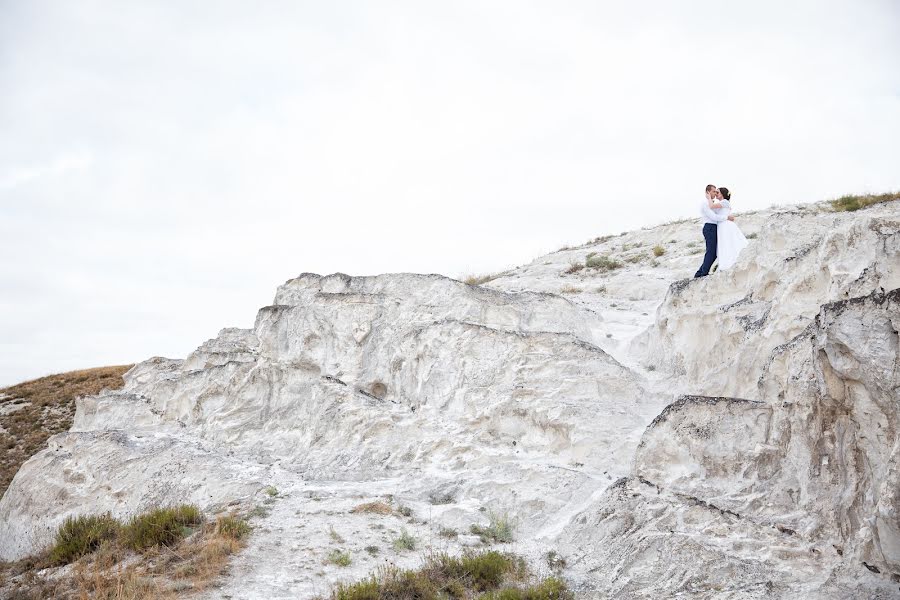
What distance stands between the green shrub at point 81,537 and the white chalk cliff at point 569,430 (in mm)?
1470

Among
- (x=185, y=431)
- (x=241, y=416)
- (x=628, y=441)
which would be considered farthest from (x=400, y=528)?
(x=185, y=431)

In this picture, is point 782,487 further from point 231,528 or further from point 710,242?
point 710,242

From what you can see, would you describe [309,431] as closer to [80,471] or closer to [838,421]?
[80,471]

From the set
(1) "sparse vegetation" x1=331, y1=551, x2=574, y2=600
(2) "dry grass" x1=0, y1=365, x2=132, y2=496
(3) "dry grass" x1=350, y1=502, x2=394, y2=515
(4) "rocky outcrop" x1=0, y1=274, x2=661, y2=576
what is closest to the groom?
(4) "rocky outcrop" x1=0, y1=274, x2=661, y2=576

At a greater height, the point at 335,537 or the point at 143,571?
the point at 143,571

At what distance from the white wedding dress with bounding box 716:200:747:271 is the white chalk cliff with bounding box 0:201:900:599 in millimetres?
1277

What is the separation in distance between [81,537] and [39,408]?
2181cm

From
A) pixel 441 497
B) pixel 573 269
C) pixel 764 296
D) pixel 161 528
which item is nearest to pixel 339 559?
pixel 441 497

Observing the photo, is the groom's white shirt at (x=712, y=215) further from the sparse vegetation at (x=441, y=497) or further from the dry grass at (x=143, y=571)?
the dry grass at (x=143, y=571)

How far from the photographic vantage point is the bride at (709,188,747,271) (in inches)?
524

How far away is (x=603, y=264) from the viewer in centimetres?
2089

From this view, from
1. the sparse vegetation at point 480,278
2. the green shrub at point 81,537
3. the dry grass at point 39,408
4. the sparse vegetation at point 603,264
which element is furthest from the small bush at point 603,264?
the dry grass at point 39,408

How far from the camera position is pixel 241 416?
46.1 ft

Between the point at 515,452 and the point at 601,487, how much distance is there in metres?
1.85
